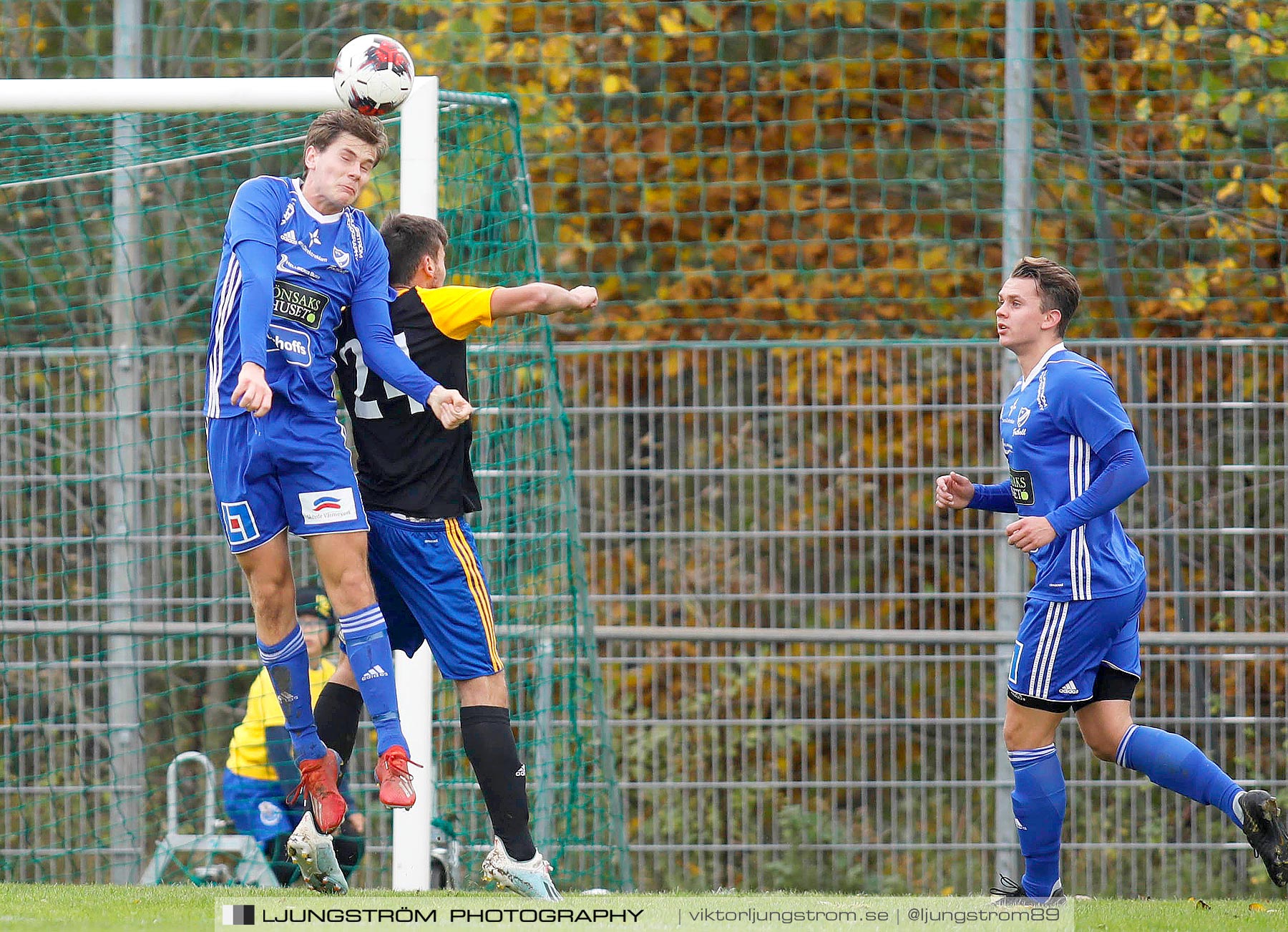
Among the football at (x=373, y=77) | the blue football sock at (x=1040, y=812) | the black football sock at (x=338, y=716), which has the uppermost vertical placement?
the football at (x=373, y=77)

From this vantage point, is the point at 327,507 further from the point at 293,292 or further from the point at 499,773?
the point at 499,773

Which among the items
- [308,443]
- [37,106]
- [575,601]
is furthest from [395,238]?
[575,601]

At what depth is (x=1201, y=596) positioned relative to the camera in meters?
6.93

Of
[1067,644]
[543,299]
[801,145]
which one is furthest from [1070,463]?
[801,145]

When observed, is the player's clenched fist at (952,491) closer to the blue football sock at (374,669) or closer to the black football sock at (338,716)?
the blue football sock at (374,669)

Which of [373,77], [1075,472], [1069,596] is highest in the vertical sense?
[373,77]

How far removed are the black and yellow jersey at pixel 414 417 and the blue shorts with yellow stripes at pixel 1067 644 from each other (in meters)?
1.78

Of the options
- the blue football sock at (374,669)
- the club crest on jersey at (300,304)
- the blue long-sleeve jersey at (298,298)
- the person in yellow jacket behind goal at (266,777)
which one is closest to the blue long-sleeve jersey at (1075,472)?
the blue long-sleeve jersey at (298,298)

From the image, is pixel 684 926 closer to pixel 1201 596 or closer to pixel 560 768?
pixel 560 768

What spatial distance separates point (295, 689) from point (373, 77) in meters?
1.94

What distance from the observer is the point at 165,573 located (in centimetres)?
733

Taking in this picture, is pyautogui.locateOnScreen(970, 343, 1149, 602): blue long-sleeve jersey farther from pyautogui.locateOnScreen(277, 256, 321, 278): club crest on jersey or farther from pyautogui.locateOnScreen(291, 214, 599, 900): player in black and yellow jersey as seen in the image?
pyautogui.locateOnScreen(277, 256, 321, 278): club crest on jersey

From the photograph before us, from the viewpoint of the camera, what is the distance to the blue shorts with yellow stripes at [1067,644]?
4.42m

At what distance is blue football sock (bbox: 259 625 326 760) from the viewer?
440 cm
